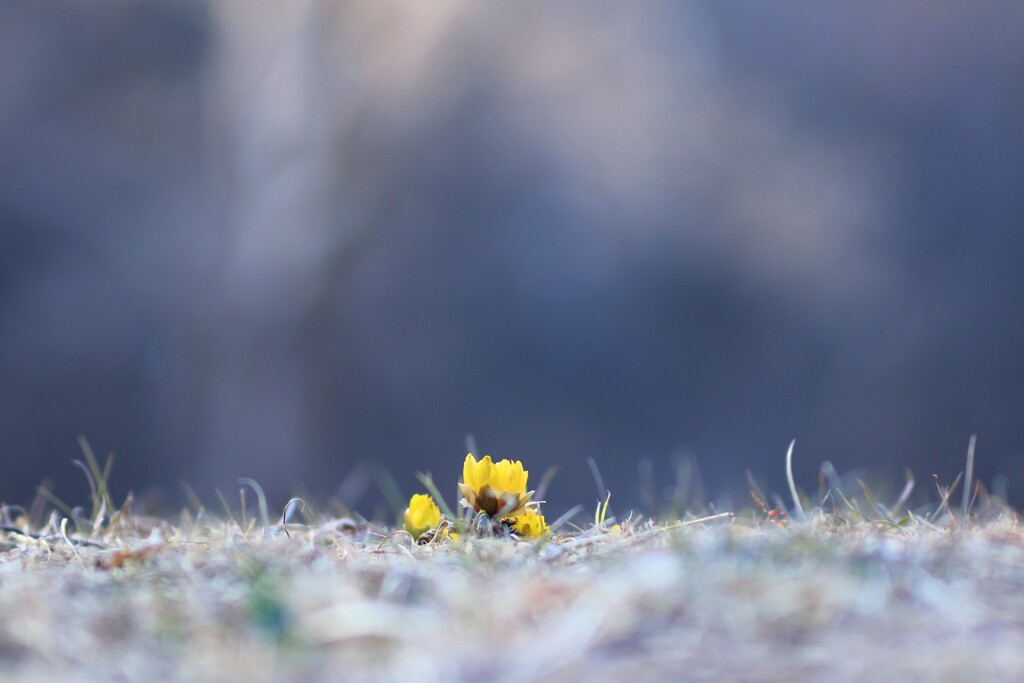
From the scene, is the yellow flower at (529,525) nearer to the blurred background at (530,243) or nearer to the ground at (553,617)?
the ground at (553,617)

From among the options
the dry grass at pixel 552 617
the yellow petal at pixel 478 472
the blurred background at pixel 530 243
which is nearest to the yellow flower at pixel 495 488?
the yellow petal at pixel 478 472

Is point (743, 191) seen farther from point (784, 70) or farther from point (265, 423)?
point (265, 423)

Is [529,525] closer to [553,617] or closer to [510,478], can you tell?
[510,478]

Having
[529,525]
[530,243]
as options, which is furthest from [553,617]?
[530,243]

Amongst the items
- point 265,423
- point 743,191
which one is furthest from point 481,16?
point 265,423

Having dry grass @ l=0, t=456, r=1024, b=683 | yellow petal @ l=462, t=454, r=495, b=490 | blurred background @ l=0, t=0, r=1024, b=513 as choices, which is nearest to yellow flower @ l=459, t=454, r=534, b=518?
yellow petal @ l=462, t=454, r=495, b=490

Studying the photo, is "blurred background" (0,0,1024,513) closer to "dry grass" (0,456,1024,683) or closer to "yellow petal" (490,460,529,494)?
"yellow petal" (490,460,529,494)
